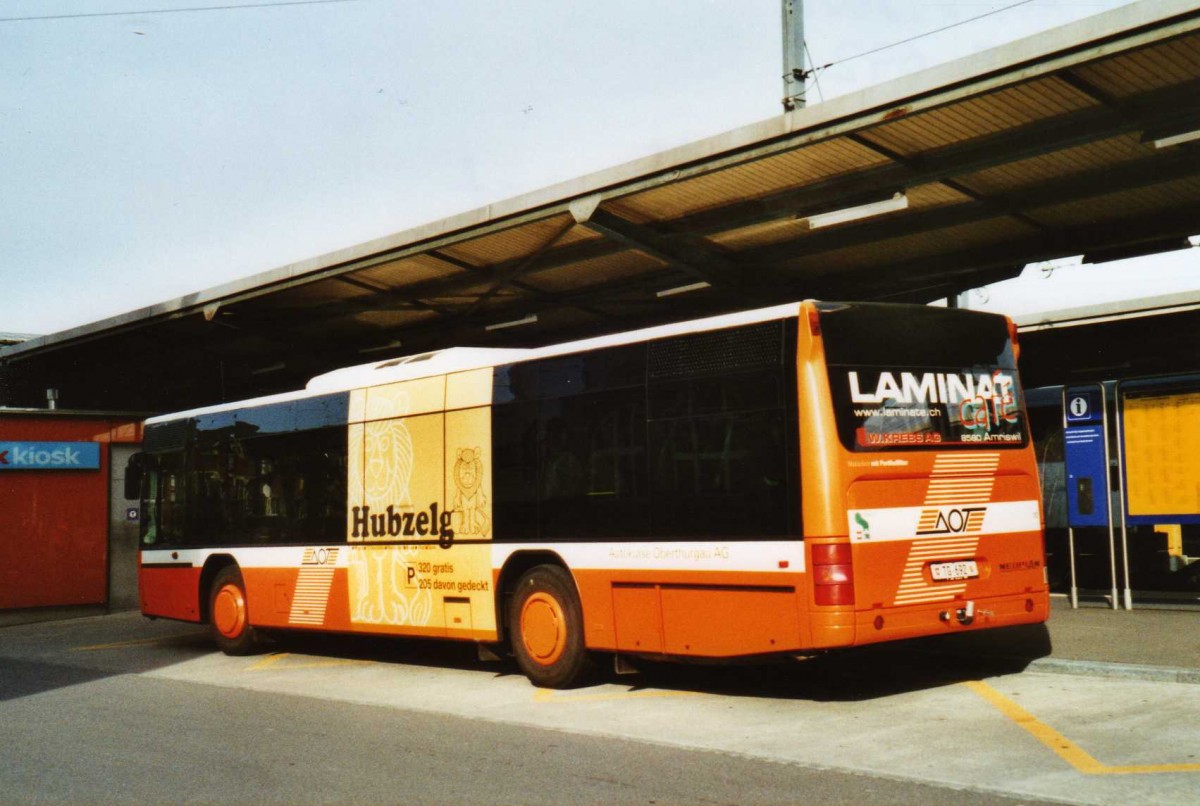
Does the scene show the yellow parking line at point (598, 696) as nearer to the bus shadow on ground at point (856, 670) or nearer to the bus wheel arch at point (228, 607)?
the bus shadow on ground at point (856, 670)

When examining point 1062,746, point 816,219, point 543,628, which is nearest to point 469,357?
point 543,628

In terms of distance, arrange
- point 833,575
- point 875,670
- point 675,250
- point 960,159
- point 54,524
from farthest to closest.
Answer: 1. point 54,524
2. point 675,250
3. point 960,159
4. point 875,670
5. point 833,575

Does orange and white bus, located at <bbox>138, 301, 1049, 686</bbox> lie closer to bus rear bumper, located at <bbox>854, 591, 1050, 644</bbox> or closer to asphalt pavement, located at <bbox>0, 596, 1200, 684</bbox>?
bus rear bumper, located at <bbox>854, 591, 1050, 644</bbox>

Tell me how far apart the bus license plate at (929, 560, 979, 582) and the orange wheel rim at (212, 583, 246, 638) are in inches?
347

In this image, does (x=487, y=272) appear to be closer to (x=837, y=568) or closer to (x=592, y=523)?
(x=592, y=523)

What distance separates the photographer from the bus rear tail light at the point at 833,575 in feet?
26.2

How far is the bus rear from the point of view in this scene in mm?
8086

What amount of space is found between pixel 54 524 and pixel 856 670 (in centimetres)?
1678

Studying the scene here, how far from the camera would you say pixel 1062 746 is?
6910mm

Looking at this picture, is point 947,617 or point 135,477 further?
point 135,477

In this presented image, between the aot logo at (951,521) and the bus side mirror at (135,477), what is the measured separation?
38.0ft

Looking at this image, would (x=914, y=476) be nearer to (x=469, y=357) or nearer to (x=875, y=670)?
(x=875, y=670)

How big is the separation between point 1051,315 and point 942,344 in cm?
667

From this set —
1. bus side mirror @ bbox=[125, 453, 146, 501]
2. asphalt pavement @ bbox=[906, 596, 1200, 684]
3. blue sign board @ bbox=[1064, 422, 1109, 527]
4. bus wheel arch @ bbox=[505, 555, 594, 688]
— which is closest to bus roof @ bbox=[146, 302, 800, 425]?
bus side mirror @ bbox=[125, 453, 146, 501]
